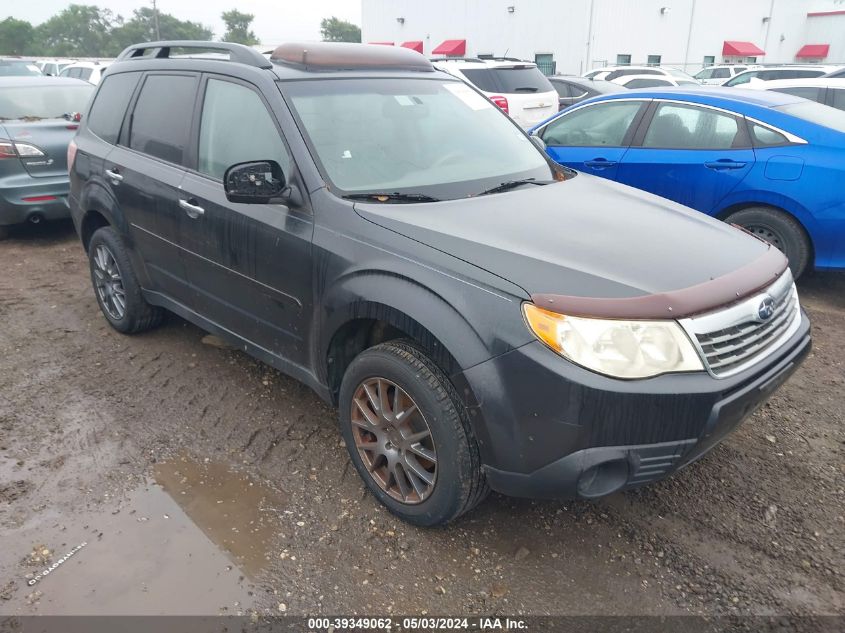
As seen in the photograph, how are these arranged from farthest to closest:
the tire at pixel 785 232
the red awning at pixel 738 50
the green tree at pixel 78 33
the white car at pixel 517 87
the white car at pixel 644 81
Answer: the green tree at pixel 78 33
the red awning at pixel 738 50
the white car at pixel 644 81
the white car at pixel 517 87
the tire at pixel 785 232

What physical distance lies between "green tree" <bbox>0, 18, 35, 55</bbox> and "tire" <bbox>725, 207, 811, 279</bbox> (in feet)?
246

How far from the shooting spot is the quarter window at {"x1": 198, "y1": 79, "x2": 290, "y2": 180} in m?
3.08

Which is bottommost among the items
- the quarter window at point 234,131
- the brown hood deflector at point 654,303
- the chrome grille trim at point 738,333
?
the chrome grille trim at point 738,333

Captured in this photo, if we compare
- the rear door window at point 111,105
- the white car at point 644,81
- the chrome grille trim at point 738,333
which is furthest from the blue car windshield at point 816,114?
the white car at point 644,81

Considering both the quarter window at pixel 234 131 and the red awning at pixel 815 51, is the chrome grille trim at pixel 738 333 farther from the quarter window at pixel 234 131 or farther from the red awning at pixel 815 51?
the red awning at pixel 815 51

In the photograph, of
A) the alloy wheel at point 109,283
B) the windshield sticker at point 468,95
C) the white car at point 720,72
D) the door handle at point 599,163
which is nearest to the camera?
the windshield sticker at point 468,95

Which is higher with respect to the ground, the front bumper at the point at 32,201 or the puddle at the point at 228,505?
the front bumper at the point at 32,201

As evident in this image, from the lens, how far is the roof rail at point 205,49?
3312 millimetres

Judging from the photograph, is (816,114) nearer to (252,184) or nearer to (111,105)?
(252,184)

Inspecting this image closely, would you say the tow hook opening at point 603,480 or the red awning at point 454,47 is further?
the red awning at point 454,47

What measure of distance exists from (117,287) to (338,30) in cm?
8374

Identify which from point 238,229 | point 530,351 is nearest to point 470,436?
point 530,351

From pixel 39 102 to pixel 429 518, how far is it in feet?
22.7

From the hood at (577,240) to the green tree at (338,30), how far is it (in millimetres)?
82494
